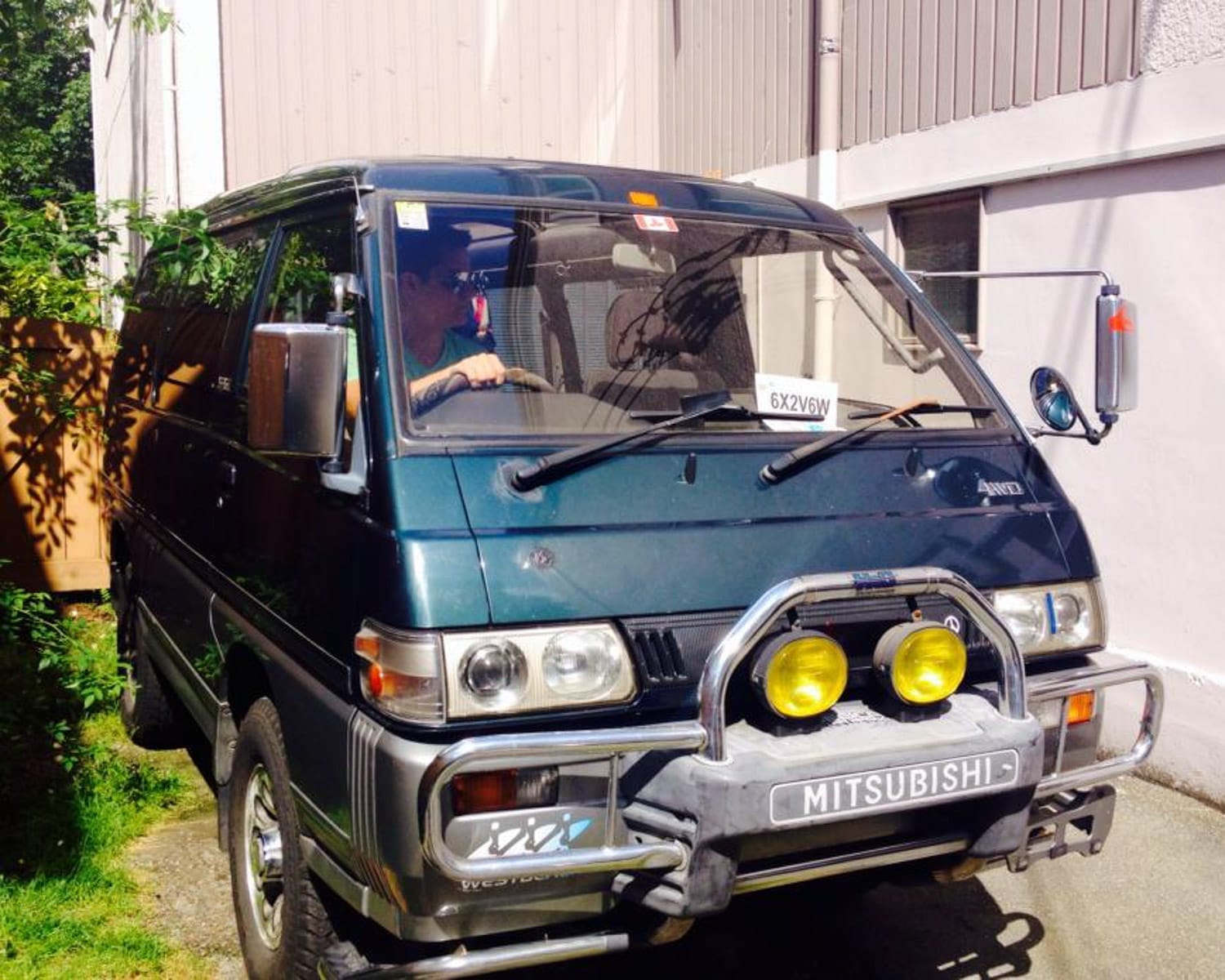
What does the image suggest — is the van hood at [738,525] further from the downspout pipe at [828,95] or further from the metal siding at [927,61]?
the downspout pipe at [828,95]

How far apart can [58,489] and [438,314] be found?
5.56 m

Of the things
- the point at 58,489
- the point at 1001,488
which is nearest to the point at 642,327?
the point at 1001,488

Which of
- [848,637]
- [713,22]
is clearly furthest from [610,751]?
[713,22]

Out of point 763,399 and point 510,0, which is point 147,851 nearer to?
point 763,399

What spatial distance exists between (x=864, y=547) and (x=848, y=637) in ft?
0.80

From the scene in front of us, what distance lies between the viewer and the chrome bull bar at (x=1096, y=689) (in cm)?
331

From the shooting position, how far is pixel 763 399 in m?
3.70

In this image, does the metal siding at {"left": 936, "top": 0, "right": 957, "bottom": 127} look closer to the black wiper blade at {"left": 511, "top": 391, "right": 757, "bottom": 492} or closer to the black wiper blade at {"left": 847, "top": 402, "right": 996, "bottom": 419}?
the black wiper blade at {"left": 847, "top": 402, "right": 996, "bottom": 419}

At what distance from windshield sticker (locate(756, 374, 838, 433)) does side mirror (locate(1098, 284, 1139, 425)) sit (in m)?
0.80

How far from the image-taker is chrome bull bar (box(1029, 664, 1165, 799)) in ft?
10.9

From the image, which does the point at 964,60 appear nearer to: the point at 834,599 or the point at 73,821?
the point at 834,599

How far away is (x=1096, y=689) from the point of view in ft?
11.4

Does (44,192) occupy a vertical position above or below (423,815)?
above

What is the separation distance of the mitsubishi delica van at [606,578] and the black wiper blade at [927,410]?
0.04 ft
